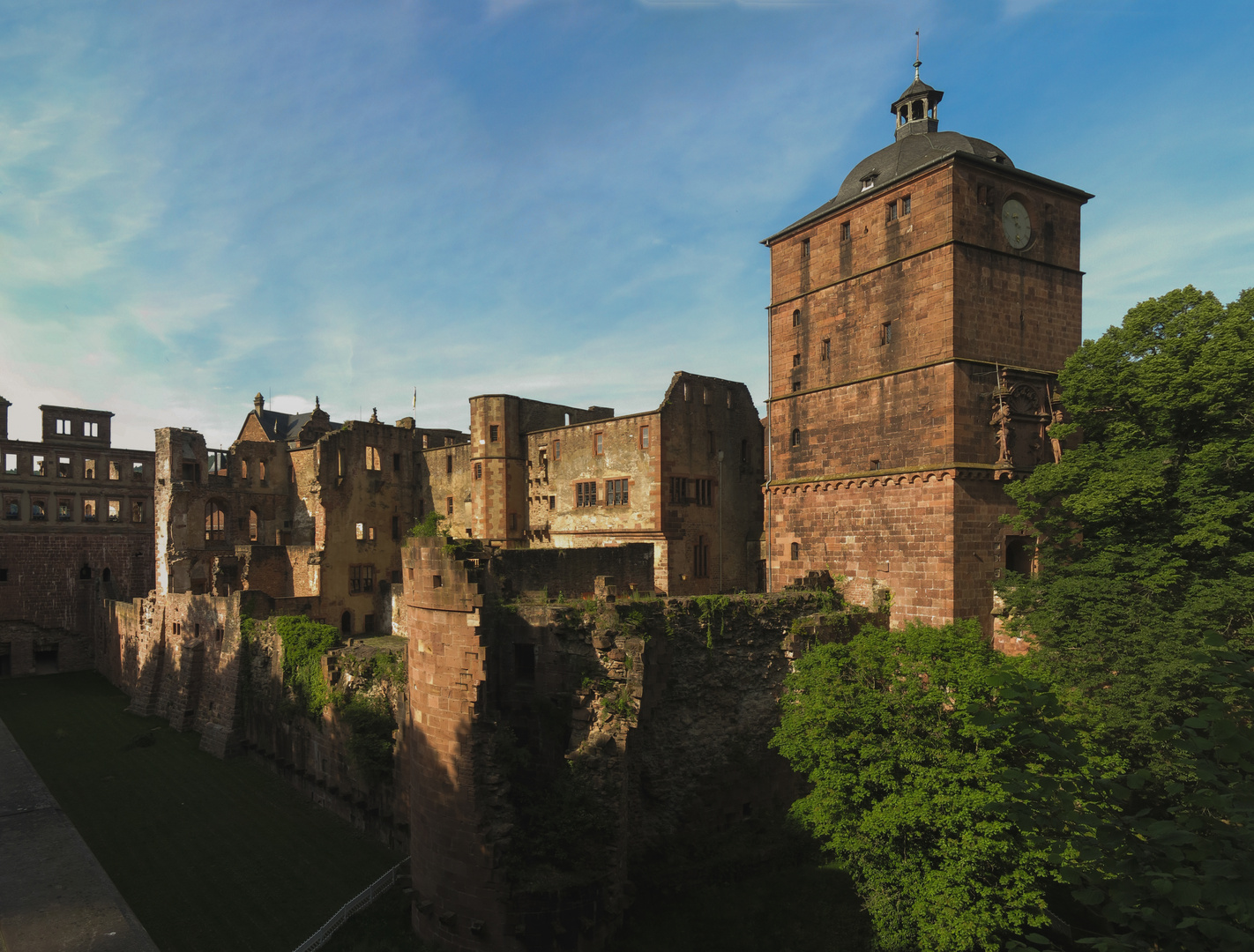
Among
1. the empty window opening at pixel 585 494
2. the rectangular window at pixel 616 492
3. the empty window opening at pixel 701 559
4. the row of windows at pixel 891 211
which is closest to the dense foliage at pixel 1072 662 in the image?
the row of windows at pixel 891 211

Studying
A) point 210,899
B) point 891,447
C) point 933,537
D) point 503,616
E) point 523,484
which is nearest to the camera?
point 210,899

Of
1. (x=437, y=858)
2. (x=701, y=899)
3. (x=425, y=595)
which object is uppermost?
(x=425, y=595)

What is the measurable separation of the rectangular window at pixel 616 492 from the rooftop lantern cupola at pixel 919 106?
60.5 feet

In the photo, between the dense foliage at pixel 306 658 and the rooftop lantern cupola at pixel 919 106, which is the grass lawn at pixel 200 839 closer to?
the dense foliage at pixel 306 658

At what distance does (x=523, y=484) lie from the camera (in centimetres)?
4209

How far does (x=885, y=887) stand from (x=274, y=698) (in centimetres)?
2223

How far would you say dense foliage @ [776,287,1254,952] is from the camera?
17.2 metres

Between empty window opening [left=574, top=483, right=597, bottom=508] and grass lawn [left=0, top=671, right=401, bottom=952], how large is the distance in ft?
58.2

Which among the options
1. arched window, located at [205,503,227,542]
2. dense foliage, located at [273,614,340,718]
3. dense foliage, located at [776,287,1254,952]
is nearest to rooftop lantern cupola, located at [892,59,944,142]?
dense foliage, located at [776,287,1254,952]

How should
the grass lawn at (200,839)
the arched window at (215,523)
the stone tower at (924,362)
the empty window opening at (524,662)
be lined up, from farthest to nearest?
the arched window at (215,523) → the stone tower at (924,362) → the empty window opening at (524,662) → the grass lawn at (200,839)

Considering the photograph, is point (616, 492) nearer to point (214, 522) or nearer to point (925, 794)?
point (925, 794)

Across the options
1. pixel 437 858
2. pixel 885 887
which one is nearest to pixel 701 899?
pixel 885 887

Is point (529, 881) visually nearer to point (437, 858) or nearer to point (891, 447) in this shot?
point (437, 858)

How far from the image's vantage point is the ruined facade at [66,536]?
1925 inches
